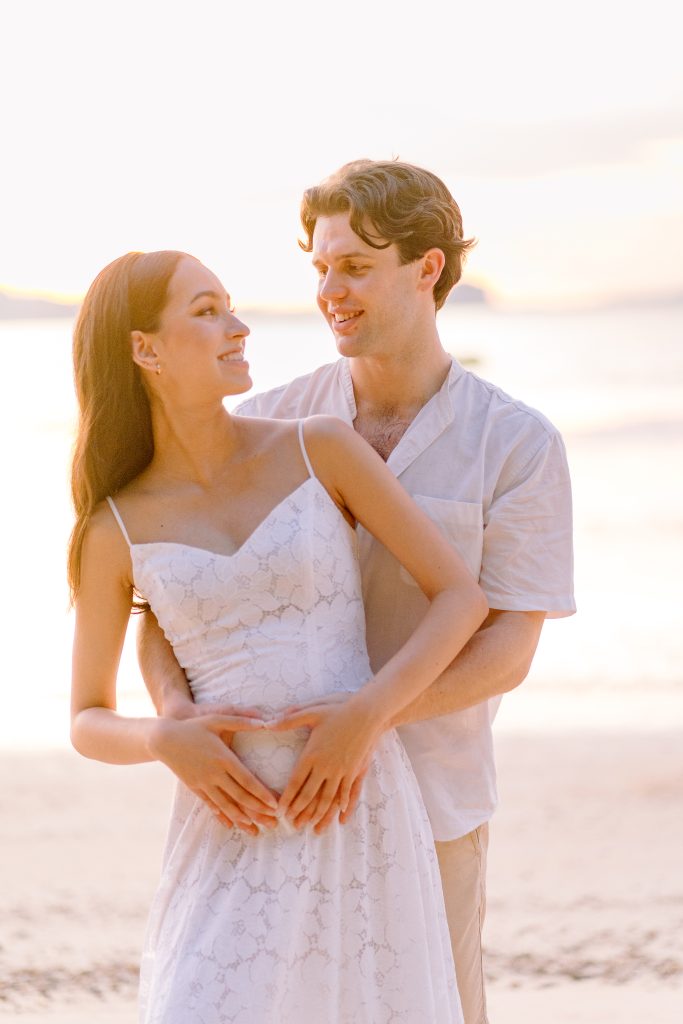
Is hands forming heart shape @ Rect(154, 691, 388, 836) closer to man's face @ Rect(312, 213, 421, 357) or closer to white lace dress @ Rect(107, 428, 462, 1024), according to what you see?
white lace dress @ Rect(107, 428, 462, 1024)

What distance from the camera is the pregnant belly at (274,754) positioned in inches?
112

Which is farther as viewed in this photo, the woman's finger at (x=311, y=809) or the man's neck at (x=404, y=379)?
the man's neck at (x=404, y=379)

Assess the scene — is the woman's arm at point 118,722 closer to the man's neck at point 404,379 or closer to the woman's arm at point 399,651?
the woman's arm at point 399,651

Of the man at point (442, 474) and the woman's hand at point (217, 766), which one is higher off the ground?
the man at point (442, 474)

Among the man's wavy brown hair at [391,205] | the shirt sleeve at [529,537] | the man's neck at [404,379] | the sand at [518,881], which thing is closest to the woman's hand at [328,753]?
the shirt sleeve at [529,537]

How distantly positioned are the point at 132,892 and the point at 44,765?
5.92 feet

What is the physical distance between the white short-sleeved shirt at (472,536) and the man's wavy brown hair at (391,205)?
A: 395mm

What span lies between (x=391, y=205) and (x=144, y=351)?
740mm

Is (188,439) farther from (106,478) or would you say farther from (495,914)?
(495,914)

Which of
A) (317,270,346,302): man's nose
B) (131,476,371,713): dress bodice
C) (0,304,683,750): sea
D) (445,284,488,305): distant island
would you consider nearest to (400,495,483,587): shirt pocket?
(131,476,371,713): dress bodice

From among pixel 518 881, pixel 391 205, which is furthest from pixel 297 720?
pixel 518 881

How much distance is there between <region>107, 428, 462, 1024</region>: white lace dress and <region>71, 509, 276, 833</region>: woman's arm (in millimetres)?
70

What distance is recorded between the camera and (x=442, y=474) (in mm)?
3352

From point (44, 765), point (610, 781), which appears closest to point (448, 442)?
point (610, 781)
